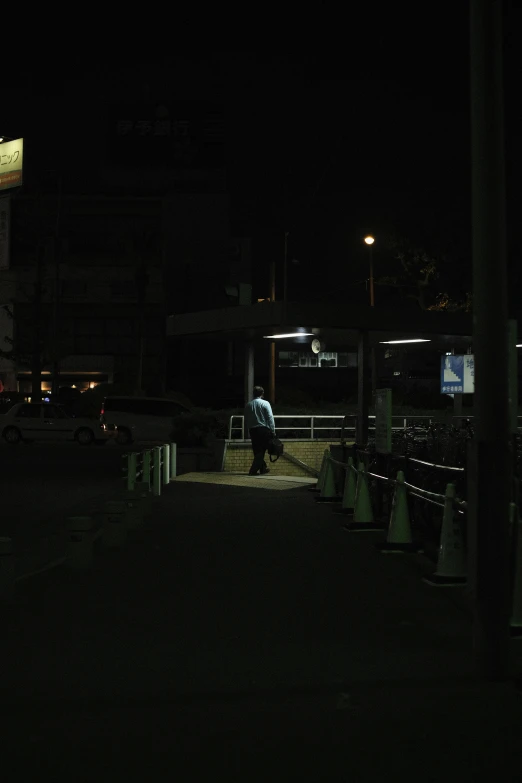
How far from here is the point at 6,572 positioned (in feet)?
28.9

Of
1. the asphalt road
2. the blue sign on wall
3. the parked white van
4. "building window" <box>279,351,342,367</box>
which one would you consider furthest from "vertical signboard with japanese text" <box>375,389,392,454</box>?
"building window" <box>279,351,342,367</box>

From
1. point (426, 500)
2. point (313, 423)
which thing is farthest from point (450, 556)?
point (313, 423)

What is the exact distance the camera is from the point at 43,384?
67.2 metres

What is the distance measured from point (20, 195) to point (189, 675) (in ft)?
190

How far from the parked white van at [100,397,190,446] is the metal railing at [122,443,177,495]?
15647 mm

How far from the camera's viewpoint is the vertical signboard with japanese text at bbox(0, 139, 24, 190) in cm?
2233

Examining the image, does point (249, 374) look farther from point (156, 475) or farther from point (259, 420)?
point (156, 475)

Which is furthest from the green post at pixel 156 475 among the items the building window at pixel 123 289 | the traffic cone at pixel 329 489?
the building window at pixel 123 289

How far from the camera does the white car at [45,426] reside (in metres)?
42.0

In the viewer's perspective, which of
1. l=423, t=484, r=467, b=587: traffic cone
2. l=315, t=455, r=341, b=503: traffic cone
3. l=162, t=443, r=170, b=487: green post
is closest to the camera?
l=423, t=484, r=467, b=587: traffic cone

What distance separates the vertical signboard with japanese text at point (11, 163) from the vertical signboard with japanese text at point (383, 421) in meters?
10.6

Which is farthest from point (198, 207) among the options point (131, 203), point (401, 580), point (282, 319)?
point (401, 580)

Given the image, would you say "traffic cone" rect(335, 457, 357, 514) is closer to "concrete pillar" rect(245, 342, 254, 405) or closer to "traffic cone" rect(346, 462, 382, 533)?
"traffic cone" rect(346, 462, 382, 533)

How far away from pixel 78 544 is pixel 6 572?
5.60ft
